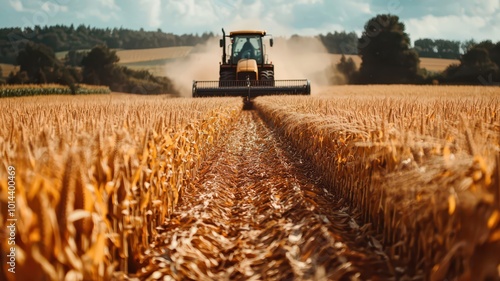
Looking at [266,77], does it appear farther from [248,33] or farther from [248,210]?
[248,210]

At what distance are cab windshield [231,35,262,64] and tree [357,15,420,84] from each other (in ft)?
131

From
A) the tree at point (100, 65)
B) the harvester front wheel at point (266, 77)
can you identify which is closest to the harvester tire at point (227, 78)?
the harvester front wheel at point (266, 77)

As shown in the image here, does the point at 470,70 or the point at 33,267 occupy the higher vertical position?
the point at 470,70

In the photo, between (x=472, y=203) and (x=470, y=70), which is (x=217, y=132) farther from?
(x=470, y=70)

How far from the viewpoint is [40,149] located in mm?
2852

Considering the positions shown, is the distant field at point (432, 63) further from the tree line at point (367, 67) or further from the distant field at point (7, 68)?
the distant field at point (7, 68)

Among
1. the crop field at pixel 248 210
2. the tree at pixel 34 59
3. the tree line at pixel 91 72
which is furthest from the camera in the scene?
the tree at pixel 34 59

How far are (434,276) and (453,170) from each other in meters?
0.69

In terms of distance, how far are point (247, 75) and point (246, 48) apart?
2.02 metres

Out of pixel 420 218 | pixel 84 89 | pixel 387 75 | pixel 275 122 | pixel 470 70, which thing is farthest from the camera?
pixel 387 75

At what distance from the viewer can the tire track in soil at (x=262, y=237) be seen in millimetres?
3607

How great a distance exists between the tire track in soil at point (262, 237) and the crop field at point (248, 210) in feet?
0.06

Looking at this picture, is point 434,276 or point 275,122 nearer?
point 434,276

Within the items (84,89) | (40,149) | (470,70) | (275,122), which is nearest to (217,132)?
(275,122)
